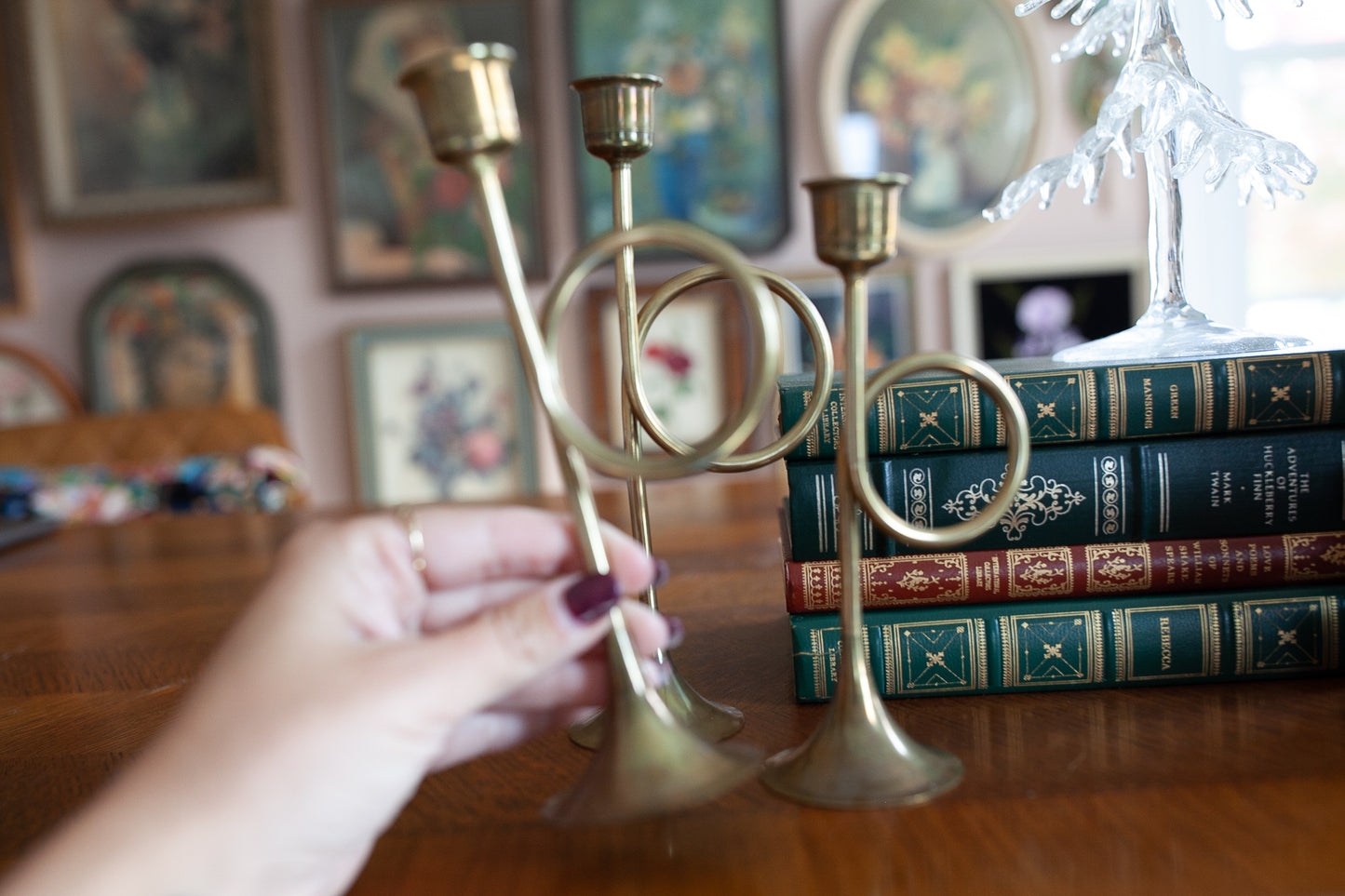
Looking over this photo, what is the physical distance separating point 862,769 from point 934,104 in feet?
7.98

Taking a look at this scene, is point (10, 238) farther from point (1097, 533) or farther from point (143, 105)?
point (1097, 533)

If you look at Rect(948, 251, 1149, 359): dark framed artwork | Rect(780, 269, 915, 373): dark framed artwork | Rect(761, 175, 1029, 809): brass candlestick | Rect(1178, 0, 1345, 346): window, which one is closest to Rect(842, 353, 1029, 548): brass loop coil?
Rect(761, 175, 1029, 809): brass candlestick

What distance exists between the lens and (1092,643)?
0.52 meters

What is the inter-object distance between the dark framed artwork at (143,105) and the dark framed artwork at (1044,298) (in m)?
1.85

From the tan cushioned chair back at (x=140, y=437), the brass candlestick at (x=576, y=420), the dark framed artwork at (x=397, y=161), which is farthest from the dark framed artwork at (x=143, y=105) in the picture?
the brass candlestick at (x=576, y=420)

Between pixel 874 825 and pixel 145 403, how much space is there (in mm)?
2820

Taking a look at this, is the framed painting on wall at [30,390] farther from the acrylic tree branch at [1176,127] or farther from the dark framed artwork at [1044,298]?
the acrylic tree branch at [1176,127]

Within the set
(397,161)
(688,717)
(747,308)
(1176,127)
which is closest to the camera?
(747,308)

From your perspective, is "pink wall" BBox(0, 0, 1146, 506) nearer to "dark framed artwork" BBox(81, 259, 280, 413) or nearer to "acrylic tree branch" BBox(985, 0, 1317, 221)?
"dark framed artwork" BBox(81, 259, 280, 413)

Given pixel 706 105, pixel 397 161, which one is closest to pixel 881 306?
pixel 706 105

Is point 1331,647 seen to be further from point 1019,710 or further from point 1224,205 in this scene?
point 1224,205

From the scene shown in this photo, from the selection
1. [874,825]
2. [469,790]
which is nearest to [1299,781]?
[874,825]

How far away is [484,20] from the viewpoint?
2568 mm

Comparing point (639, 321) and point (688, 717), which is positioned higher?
point (639, 321)
